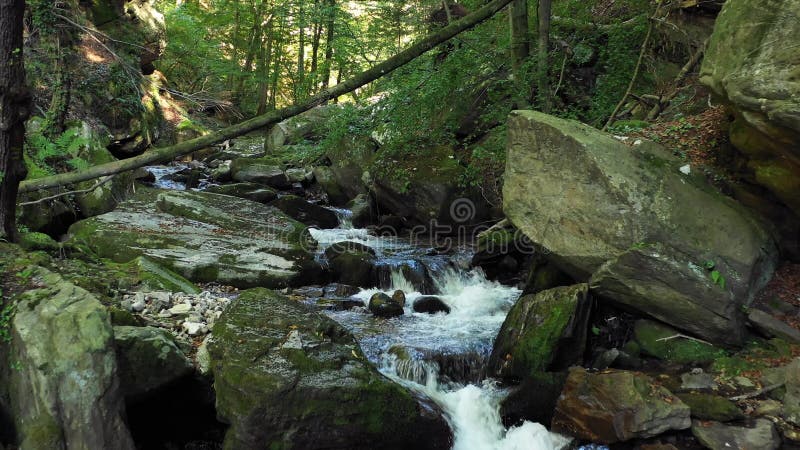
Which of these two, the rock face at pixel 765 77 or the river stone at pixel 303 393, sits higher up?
the rock face at pixel 765 77

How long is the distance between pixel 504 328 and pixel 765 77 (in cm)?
420

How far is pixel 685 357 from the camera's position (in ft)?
19.6

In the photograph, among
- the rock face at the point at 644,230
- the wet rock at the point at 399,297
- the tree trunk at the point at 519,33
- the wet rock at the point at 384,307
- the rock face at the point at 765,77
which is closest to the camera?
the rock face at the point at 765,77

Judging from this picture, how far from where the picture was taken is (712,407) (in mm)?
5078

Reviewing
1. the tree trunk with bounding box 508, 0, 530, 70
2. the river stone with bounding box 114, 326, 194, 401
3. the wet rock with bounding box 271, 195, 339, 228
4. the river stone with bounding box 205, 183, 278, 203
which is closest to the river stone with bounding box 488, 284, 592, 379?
the river stone with bounding box 114, 326, 194, 401

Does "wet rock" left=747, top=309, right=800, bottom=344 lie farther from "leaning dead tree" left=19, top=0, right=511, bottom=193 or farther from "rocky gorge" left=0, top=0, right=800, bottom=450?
"leaning dead tree" left=19, top=0, right=511, bottom=193

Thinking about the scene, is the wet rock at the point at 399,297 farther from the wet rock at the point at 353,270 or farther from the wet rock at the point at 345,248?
the wet rock at the point at 345,248

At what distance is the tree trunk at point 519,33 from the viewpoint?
9.88 meters

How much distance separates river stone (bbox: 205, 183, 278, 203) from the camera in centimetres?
1414

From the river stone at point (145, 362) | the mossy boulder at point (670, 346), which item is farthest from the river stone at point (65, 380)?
the mossy boulder at point (670, 346)

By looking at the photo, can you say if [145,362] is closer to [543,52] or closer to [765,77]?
[765,77]

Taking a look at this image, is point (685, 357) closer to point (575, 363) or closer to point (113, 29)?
point (575, 363)

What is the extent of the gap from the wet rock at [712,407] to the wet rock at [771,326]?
1197 millimetres

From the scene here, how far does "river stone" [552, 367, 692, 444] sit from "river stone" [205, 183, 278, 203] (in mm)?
10711
